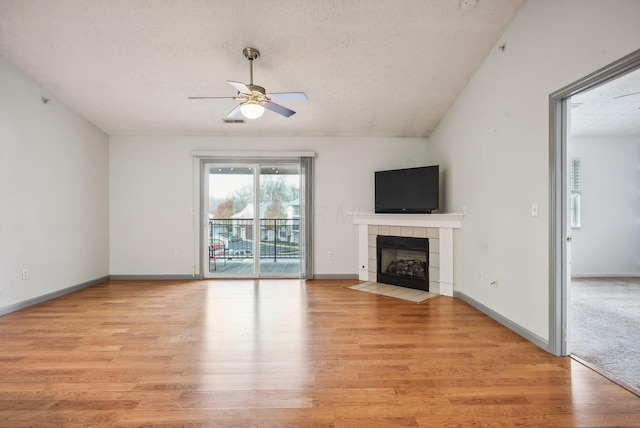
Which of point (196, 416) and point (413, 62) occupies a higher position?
A: point (413, 62)

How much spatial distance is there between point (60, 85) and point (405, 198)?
16.6ft

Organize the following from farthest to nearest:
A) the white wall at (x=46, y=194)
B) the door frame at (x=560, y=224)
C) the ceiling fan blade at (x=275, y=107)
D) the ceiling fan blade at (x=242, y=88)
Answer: the white wall at (x=46, y=194) < the ceiling fan blade at (x=275, y=107) < the ceiling fan blade at (x=242, y=88) < the door frame at (x=560, y=224)

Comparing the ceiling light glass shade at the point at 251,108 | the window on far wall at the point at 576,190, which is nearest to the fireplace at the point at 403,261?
the ceiling light glass shade at the point at 251,108

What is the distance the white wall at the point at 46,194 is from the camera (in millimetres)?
3396

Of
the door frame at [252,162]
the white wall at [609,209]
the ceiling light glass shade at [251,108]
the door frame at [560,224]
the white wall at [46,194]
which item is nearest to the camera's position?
the door frame at [560,224]

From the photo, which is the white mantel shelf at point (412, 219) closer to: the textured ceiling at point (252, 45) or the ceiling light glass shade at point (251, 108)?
the textured ceiling at point (252, 45)

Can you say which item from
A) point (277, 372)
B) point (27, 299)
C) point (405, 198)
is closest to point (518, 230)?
point (405, 198)

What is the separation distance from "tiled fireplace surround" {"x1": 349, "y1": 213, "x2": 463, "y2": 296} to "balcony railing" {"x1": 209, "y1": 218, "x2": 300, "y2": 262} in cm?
122

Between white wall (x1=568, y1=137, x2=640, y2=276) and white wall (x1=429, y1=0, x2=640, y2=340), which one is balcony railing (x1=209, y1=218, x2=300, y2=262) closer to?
white wall (x1=429, y1=0, x2=640, y2=340)

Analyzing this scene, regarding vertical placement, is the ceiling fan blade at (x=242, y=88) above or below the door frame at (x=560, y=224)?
above

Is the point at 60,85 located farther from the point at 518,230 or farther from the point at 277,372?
the point at 518,230

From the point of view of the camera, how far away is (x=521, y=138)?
276cm

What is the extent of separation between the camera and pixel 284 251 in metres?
5.40

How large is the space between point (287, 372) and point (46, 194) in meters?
4.16
